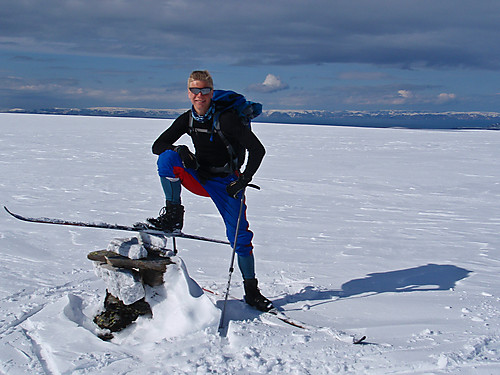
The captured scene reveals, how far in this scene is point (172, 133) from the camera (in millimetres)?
4266

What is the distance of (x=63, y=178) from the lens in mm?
12445

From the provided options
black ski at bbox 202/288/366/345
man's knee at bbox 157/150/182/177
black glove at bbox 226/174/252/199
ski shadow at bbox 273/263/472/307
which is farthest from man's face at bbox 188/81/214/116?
ski shadow at bbox 273/263/472/307

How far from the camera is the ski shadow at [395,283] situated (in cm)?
475

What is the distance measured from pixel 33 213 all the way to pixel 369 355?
6.83 meters

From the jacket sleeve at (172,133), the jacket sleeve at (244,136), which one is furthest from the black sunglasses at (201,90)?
the jacket sleeve at (172,133)

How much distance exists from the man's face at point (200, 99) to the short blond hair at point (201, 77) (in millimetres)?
29

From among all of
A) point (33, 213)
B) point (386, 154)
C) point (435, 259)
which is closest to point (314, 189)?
point (435, 259)

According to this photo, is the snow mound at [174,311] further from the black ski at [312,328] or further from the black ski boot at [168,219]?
the black ski at [312,328]

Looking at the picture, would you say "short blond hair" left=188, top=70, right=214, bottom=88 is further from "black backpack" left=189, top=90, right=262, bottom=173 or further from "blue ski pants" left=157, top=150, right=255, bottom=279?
"blue ski pants" left=157, top=150, right=255, bottom=279

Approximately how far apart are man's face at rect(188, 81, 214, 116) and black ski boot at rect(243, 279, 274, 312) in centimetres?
163

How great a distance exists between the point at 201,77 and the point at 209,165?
799 millimetres

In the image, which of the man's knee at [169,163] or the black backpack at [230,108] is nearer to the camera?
the black backpack at [230,108]

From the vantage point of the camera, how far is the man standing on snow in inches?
155

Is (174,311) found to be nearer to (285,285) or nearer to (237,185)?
(237,185)
